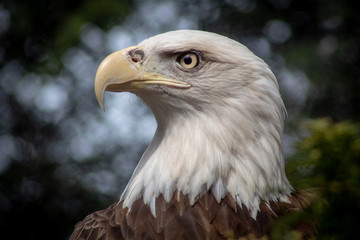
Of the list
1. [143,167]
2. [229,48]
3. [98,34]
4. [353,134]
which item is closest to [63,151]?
[98,34]

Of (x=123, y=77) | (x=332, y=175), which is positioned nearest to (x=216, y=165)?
(x=123, y=77)

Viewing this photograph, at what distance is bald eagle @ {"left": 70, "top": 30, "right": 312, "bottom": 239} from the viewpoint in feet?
5.80

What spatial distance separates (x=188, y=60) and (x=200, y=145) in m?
0.41

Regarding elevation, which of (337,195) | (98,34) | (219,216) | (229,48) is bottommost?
(219,216)

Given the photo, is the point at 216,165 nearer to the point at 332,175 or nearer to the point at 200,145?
the point at 200,145

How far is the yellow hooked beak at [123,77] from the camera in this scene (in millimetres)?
1910

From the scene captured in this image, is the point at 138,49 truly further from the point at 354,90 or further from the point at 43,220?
the point at 43,220

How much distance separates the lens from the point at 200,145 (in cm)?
190

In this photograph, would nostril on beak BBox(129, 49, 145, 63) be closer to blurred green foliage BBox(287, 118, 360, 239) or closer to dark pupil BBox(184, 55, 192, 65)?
dark pupil BBox(184, 55, 192, 65)

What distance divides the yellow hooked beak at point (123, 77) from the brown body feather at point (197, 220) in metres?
0.52

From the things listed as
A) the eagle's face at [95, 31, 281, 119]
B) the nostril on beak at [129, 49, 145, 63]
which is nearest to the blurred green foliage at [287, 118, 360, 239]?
the eagle's face at [95, 31, 281, 119]

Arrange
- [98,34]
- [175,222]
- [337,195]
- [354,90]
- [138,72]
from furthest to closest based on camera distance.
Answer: [98,34] → [354,90] → [138,72] → [175,222] → [337,195]

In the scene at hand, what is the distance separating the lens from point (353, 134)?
2.80 ft

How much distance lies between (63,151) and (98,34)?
110cm
